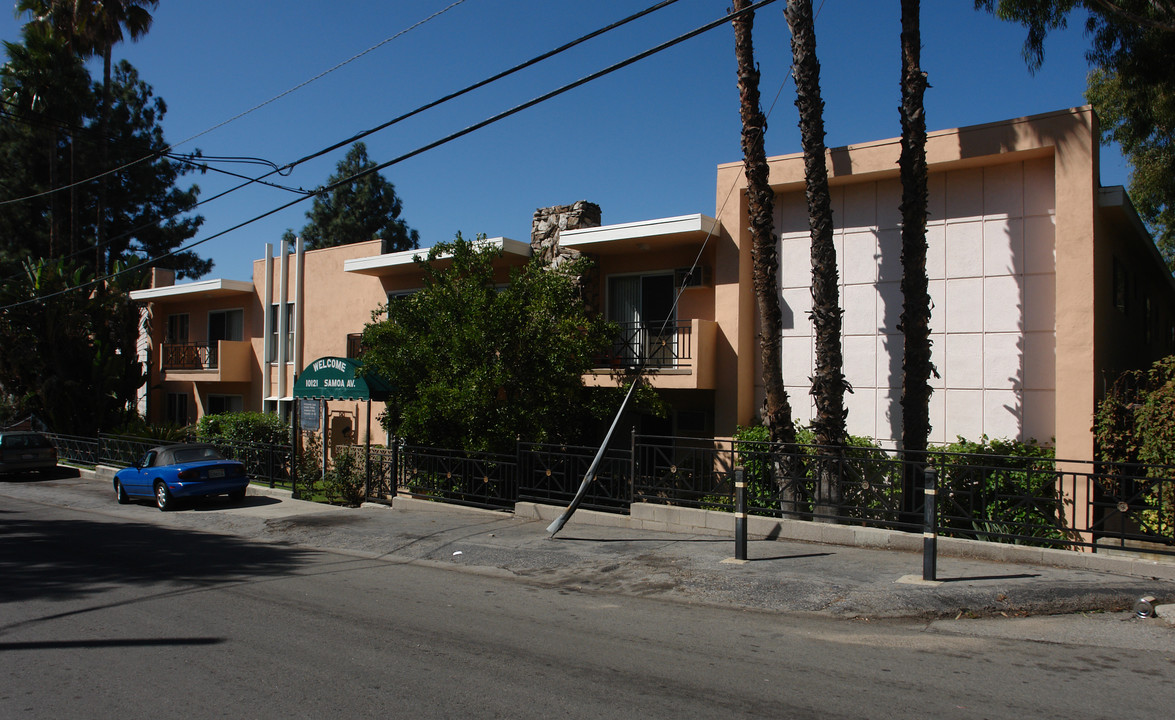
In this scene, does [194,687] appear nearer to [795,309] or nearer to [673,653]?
[673,653]

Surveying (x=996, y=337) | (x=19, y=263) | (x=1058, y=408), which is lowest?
(x=1058, y=408)

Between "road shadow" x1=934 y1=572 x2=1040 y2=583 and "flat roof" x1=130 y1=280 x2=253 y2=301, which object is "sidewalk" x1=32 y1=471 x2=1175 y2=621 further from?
"flat roof" x1=130 y1=280 x2=253 y2=301

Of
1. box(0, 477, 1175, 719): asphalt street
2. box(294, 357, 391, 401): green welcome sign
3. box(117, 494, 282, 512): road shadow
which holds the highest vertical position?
box(294, 357, 391, 401): green welcome sign

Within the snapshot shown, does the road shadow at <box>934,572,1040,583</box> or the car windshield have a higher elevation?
the car windshield

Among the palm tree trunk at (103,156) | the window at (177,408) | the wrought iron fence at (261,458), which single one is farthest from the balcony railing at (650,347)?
the palm tree trunk at (103,156)

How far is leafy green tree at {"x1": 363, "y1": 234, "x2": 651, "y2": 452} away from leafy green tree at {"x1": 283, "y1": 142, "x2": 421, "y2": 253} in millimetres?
38325

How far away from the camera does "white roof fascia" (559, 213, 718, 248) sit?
1509cm

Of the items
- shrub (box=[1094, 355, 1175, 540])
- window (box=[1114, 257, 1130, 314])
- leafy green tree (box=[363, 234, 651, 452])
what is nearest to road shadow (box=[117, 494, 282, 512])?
leafy green tree (box=[363, 234, 651, 452])

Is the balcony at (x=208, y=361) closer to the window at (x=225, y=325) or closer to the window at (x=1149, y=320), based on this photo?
the window at (x=225, y=325)

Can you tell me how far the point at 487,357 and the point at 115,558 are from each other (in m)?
6.38

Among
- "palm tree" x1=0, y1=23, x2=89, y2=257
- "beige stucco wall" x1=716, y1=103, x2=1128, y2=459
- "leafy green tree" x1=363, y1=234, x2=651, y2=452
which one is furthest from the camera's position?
"palm tree" x1=0, y1=23, x2=89, y2=257

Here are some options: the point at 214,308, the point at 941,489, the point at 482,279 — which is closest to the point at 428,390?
the point at 482,279

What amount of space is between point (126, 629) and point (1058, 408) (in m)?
12.5

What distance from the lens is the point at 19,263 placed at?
36594 millimetres
